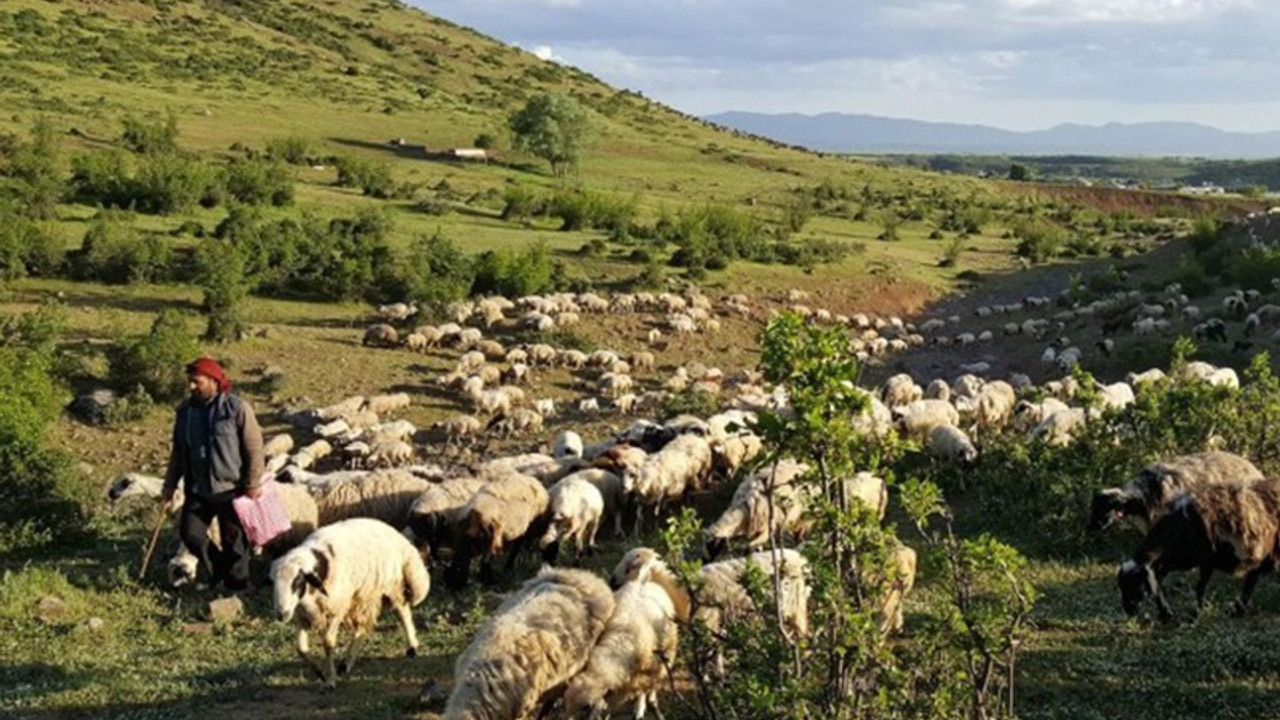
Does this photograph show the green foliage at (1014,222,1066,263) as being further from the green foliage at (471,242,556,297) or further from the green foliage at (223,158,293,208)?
the green foliage at (223,158,293,208)

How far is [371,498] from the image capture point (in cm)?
1094

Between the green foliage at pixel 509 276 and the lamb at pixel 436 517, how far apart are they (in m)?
15.1

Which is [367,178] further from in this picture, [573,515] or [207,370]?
[207,370]

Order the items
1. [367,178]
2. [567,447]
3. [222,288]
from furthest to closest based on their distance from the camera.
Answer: [367,178]
[222,288]
[567,447]

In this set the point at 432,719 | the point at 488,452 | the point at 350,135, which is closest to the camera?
the point at 432,719

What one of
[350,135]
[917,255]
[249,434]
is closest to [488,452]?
[249,434]

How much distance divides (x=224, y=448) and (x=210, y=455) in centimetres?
11

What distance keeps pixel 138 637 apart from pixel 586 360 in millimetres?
13330

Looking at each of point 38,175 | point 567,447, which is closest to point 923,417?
point 567,447

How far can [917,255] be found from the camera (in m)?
38.1

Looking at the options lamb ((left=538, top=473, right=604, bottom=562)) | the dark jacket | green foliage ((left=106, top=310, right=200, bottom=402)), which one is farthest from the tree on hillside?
the dark jacket

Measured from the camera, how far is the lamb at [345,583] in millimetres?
7211

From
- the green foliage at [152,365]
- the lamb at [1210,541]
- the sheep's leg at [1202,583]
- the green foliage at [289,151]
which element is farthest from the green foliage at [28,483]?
the green foliage at [289,151]

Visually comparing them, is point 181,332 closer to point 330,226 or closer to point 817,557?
point 330,226
